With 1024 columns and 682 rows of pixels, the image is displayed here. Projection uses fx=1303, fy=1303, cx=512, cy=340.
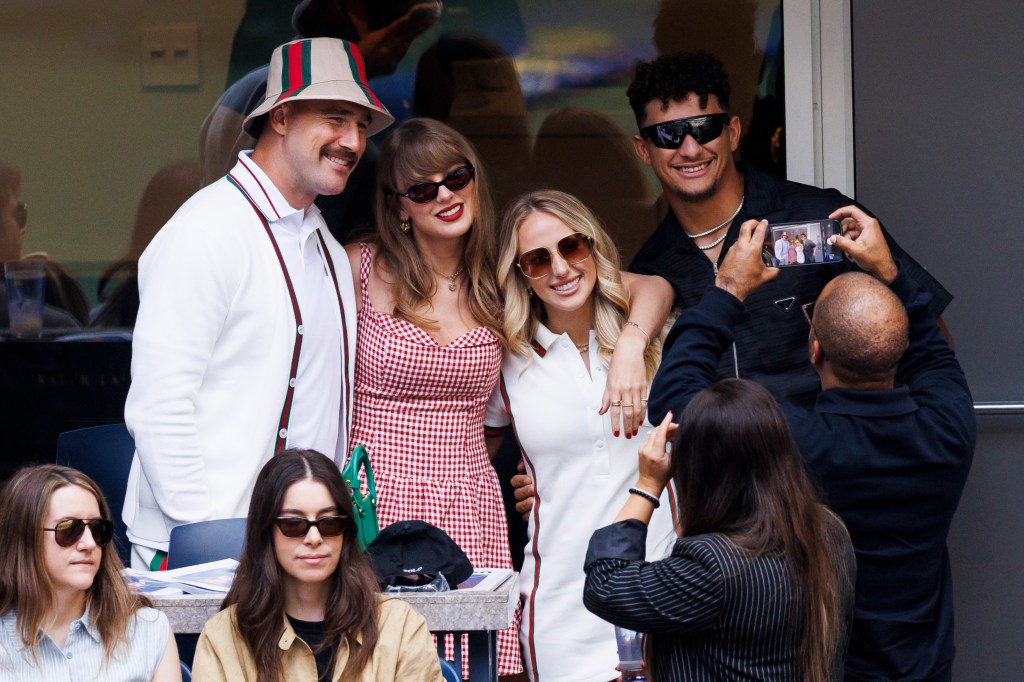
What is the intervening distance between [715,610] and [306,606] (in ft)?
2.97

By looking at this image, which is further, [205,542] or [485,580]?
[205,542]

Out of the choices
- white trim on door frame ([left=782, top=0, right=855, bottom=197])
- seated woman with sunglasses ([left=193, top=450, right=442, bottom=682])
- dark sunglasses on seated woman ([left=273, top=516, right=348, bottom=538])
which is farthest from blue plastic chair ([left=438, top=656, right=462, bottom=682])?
white trim on door frame ([left=782, top=0, right=855, bottom=197])

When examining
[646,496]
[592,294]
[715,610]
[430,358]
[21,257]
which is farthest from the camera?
[21,257]

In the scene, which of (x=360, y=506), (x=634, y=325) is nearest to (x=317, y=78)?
(x=634, y=325)

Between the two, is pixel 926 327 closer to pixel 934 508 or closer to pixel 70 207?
pixel 934 508

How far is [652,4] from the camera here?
464cm

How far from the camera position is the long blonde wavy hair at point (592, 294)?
11.7ft

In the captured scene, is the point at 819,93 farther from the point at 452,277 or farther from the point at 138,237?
the point at 138,237

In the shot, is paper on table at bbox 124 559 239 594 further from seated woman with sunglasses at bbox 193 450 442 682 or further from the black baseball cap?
the black baseball cap

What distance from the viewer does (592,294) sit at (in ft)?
11.9

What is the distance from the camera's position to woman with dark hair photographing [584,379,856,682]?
2379mm

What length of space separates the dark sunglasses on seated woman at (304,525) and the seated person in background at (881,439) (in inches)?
31.1

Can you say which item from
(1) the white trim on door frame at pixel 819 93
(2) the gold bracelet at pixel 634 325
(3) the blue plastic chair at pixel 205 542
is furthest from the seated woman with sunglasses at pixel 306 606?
(1) the white trim on door frame at pixel 819 93

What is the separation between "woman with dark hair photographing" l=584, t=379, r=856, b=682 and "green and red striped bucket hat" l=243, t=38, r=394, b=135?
1509 mm
